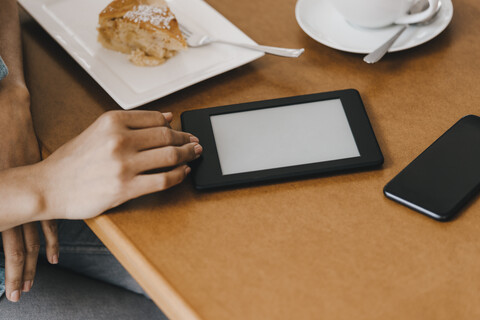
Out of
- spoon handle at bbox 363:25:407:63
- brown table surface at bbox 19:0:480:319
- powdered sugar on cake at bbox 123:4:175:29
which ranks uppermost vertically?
spoon handle at bbox 363:25:407:63

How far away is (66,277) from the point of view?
743 millimetres

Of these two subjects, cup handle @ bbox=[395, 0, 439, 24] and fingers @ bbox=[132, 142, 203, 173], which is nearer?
fingers @ bbox=[132, 142, 203, 173]

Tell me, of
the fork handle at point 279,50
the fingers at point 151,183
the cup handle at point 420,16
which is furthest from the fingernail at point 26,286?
the cup handle at point 420,16

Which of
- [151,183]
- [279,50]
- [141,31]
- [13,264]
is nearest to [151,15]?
[141,31]

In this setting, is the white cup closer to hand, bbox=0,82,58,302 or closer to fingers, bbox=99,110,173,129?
fingers, bbox=99,110,173,129

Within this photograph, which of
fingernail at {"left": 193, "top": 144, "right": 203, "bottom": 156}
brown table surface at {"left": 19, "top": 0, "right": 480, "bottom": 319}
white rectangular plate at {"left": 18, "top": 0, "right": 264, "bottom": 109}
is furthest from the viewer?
white rectangular plate at {"left": 18, "top": 0, "right": 264, "bottom": 109}

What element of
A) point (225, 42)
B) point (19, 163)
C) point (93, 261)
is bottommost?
point (93, 261)

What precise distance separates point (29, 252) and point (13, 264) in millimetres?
29

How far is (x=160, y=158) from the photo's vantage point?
561mm

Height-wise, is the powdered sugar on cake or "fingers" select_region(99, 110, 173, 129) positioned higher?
the powdered sugar on cake

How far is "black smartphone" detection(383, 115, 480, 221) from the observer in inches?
21.2

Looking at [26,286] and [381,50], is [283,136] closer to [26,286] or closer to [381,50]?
[381,50]

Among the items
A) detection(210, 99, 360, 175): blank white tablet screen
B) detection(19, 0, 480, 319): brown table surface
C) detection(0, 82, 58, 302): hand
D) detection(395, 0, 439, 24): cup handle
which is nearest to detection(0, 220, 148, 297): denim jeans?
detection(0, 82, 58, 302): hand

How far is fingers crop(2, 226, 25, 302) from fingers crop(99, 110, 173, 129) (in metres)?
0.24
